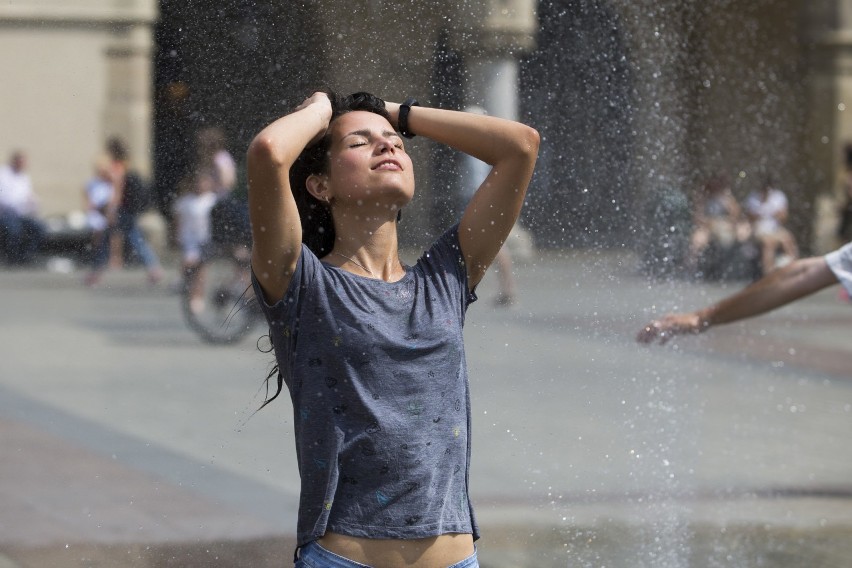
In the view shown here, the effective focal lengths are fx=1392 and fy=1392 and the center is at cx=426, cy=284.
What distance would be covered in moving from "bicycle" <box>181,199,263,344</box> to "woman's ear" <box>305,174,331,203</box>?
267 inches

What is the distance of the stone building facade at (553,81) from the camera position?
15.1 ft

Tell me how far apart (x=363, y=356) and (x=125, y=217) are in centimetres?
1317

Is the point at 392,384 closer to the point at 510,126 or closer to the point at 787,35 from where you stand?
the point at 510,126

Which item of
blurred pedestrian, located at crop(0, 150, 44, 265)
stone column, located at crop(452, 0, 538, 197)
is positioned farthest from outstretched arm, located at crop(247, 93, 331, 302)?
blurred pedestrian, located at crop(0, 150, 44, 265)

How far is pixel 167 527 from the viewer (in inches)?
187

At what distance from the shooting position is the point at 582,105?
6.70 meters

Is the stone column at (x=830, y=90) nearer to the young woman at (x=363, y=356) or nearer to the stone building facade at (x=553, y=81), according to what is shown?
the stone building facade at (x=553, y=81)

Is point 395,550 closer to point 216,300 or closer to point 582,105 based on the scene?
point 582,105

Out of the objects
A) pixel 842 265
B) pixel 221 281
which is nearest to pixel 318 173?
pixel 842 265

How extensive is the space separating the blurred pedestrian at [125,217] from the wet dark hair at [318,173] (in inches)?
472

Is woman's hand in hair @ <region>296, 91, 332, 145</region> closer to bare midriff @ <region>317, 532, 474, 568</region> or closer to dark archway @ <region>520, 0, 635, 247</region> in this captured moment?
bare midriff @ <region>317, 532, 474, 568</region>

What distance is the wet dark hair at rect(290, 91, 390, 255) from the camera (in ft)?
8.16

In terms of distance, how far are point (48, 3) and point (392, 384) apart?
56.5 feet

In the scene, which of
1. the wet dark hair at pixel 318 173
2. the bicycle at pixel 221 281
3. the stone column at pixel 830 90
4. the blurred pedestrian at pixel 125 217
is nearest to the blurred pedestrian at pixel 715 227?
the bicycle at pixel 221 281
